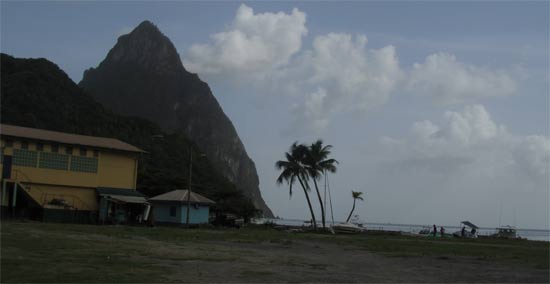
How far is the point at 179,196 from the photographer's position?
5019 cm

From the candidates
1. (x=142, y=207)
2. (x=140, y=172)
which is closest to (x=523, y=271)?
(x=142, y=207)

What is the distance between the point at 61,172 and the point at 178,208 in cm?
1026

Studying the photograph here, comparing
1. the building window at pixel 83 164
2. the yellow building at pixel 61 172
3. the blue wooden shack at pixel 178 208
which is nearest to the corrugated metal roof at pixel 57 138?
the yellow building at pixel 61 172

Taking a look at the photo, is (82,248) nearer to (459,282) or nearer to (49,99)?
(459,282)

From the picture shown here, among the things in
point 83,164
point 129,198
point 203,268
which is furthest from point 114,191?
point 203,268

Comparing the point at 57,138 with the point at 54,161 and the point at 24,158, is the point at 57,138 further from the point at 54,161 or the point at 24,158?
the point at 24,158

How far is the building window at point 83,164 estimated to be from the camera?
43.6m

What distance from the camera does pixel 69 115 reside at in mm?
106500

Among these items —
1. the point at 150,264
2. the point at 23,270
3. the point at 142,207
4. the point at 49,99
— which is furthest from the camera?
the point at 49,99

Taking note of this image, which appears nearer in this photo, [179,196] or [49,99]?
[179,196]

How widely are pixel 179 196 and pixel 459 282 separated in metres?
39.3

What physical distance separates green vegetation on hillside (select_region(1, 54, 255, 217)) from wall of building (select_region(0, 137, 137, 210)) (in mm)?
31479

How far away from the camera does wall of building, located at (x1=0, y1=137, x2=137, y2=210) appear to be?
40719mm

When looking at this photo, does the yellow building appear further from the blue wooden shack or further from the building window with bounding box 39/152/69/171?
the blue wooden shack
